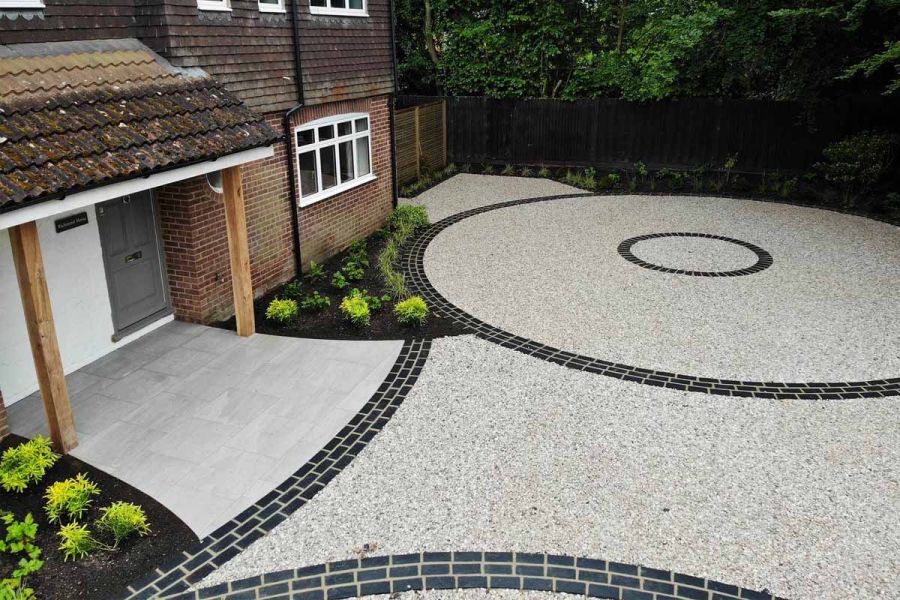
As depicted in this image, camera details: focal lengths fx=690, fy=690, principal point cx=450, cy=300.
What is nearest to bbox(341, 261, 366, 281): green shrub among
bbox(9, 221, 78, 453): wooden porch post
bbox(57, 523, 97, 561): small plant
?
bbox(9, 221, 78, 453): wooden porch post

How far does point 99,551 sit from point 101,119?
4044 millimetres

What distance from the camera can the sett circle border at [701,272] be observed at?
459 inches

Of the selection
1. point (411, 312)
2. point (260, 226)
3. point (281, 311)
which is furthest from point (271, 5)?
point (411, 312)

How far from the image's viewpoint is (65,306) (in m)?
7.91

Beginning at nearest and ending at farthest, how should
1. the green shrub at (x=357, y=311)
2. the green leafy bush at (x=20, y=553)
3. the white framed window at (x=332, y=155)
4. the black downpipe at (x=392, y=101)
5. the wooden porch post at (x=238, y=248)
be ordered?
the green leafy bush at (x=20, y=553)
the wooden porch post at (x=238, y=248)
the green shrub at (x=357, y=311)
the white framed window at (x=332, y=155)
the black downpipe at (x=392, y=101)

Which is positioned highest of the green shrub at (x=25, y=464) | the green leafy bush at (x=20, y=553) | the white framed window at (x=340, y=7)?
the white framed window at (x=340, y=7)

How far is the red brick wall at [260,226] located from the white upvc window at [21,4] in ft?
8.25

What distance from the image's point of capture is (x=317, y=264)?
Result: 1190 centimetres

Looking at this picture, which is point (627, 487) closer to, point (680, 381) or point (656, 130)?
point (680, 381)

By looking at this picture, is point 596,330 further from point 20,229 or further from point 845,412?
point 20,229

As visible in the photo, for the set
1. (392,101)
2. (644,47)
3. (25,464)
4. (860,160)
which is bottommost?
(25,464)

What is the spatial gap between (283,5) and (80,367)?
5987mm

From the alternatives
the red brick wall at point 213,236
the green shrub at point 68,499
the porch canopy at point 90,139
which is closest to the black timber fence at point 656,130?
the red brick wall at point 213,236

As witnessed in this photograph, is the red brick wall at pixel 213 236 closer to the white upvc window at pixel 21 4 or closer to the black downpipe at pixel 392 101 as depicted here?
the white upvc window at pixel 21 4
